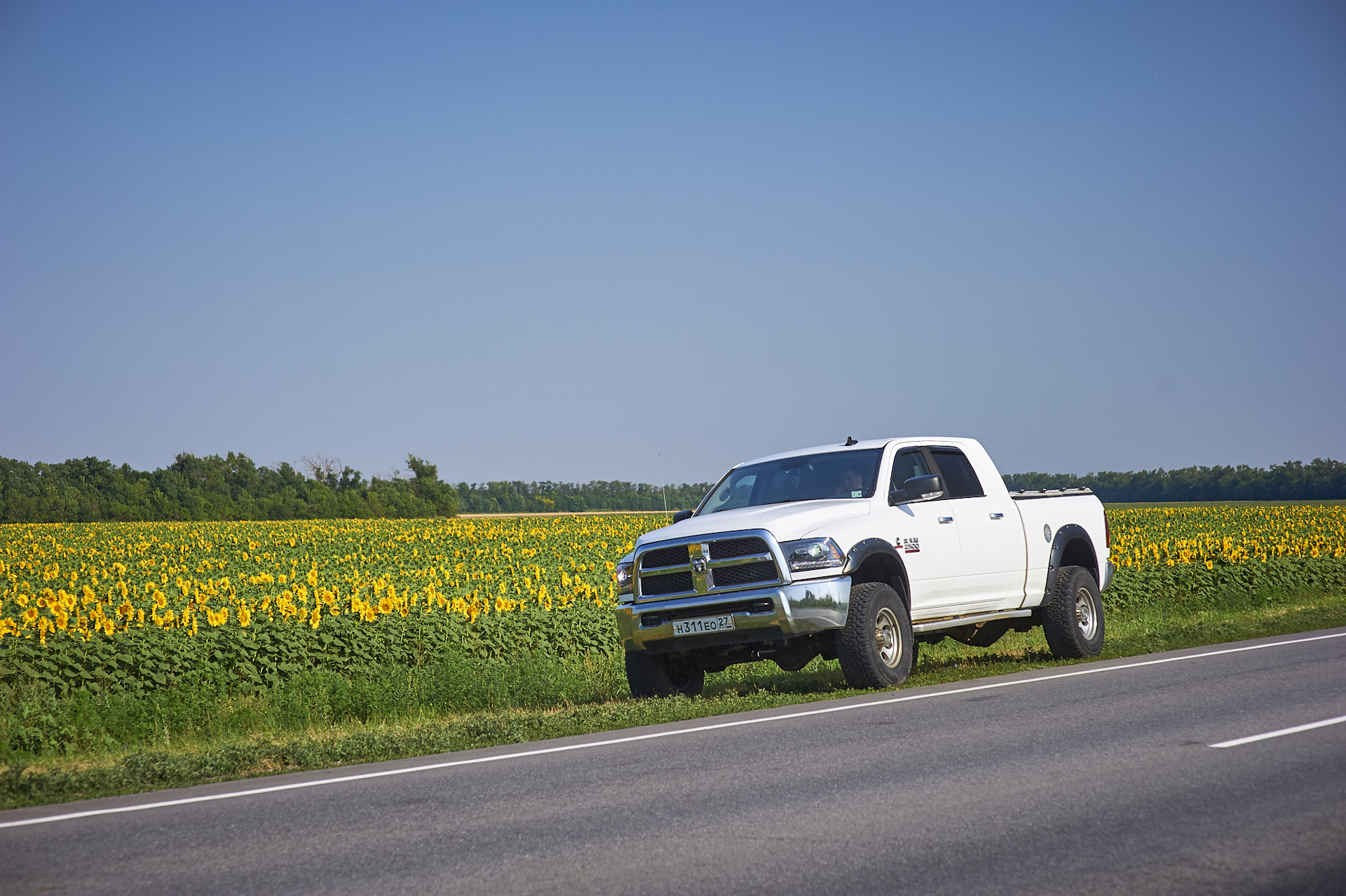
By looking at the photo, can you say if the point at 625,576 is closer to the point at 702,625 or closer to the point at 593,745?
the point at 702,625

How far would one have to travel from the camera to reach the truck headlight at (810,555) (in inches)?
409

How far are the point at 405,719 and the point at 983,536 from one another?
6218 mm

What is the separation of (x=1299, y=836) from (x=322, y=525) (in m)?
58.1

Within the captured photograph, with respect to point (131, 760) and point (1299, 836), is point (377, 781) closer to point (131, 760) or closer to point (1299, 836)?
point (131, 760)

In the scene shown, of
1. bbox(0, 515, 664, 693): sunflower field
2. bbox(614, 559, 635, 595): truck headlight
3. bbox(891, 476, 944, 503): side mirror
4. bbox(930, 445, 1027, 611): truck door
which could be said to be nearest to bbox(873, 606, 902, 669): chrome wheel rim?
bbox(891, 476, 944, 503): side mirror

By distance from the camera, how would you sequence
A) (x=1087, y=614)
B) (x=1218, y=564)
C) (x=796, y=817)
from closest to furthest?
(x=796, y=817)
(x=1087, y=614)
(x=1218, y=564)

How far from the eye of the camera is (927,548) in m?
11.6

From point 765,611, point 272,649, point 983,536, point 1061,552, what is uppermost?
point 983,536

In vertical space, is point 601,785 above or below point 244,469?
below

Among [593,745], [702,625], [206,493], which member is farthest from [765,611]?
[206,493]

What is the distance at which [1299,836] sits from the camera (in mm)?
5012

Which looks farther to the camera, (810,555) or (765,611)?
(810,555)

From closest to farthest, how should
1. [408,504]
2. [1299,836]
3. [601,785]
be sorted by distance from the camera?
[1299,836], [601,785], [408,504]

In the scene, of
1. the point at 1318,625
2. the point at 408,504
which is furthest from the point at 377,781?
the point at 408,504
